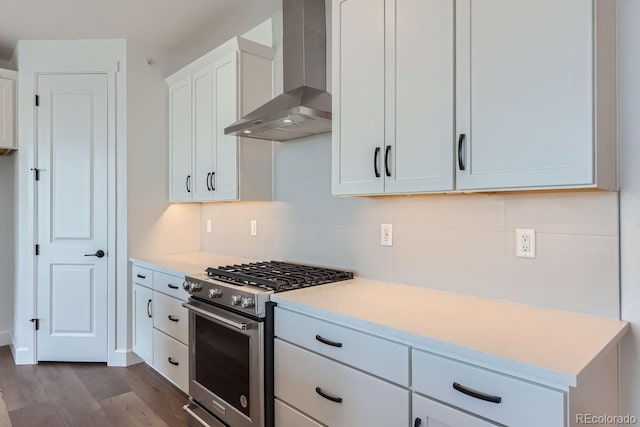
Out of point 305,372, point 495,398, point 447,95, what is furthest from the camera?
point 305,372

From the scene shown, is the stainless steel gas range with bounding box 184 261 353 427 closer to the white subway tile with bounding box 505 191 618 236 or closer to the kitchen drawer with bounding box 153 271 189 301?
the kitchen drawer with bounding box 153 271 189 301

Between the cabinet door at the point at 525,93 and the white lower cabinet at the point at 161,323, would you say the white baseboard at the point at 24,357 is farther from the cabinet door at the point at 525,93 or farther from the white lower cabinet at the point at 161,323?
the cabinet door at the point at 525,93

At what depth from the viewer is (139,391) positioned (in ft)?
9.49

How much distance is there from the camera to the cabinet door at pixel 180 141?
3.27 meters

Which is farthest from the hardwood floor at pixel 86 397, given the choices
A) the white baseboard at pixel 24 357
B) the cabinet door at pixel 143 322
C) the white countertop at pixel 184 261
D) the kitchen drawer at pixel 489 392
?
the kitchen drawer at pixel 489 392

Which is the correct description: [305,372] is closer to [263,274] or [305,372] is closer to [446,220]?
[263,274]

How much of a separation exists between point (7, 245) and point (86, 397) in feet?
6.43

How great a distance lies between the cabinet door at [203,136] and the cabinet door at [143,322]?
→ 868 millimetres

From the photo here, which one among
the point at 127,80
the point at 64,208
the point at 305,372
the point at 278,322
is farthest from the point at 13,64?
the point at 305,372

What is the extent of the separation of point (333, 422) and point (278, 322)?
0.50 m

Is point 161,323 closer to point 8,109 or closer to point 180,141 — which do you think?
point 180,141

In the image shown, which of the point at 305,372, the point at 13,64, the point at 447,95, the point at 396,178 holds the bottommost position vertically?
the point at 305,372

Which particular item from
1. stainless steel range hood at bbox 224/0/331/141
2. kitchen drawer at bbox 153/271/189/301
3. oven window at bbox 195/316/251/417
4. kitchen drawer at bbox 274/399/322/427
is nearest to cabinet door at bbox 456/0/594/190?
stainless steel range hood at bbox 224/0/331/141

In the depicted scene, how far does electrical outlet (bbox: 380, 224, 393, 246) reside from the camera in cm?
220
